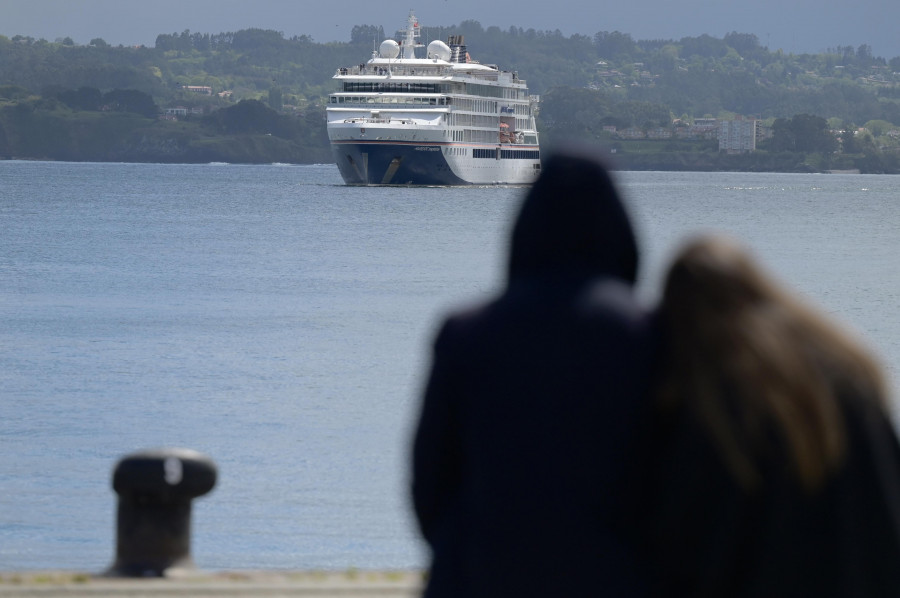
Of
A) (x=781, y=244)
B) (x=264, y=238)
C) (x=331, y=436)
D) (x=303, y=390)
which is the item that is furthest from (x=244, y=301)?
(x=781, y=244)

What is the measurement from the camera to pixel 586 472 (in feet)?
8.49

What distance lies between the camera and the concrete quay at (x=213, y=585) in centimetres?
534

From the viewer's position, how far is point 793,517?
7.64 ft

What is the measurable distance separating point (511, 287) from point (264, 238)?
163 feet

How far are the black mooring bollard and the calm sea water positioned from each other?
0.91 metres

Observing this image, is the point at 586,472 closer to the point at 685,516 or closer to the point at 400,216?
the point at 685,516

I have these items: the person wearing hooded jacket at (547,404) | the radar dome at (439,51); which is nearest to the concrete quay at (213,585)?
the person wearing hooded jacket at (547,404)

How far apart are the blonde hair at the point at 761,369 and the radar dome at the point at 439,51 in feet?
301

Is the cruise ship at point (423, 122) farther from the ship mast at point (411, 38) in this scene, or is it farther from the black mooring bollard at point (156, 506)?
the black mooring bollard at point (156, 506)

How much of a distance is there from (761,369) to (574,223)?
52 centimetres

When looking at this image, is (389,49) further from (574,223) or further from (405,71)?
(574,223)


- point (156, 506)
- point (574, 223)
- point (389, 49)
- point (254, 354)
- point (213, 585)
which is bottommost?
point (254, 354)

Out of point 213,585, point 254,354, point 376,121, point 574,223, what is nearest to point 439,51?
point 376,121

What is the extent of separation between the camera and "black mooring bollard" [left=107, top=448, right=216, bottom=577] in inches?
225
